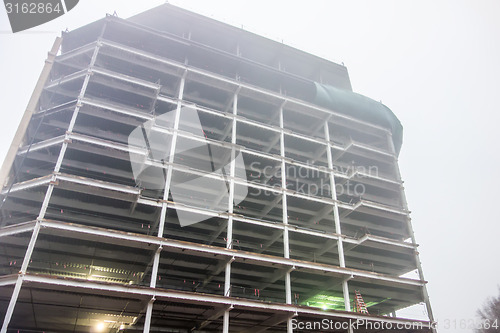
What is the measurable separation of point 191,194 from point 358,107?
19.3 meters

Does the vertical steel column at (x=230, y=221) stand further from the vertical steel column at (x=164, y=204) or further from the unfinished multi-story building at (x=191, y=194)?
the vertical steel column at (x=164, y=204)

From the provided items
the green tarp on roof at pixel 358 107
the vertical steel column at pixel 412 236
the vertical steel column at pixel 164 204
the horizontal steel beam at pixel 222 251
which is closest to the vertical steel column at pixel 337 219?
the horizontal steel beam at pixel 222 251

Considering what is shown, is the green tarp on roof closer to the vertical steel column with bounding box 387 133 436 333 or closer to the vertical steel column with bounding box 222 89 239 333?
the vertical steel column with bounding box 387 133 436 333

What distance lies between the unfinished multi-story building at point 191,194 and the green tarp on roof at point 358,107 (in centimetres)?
22

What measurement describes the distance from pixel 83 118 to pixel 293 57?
24560 millimetres

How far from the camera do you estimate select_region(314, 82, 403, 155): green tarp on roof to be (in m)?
37.7

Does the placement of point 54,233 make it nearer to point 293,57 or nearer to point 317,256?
point 317,256

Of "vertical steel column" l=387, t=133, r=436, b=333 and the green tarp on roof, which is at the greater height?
the green tarp on roof

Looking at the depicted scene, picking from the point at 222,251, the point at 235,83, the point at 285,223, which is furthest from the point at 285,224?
the point at 235,83

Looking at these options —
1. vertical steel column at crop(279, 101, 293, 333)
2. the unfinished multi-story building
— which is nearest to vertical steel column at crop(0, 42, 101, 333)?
the unfinished multi-story building

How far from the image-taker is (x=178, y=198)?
100 feet

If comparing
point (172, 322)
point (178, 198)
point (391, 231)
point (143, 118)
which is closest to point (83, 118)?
point (143, 118)

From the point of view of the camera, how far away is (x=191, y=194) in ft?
104

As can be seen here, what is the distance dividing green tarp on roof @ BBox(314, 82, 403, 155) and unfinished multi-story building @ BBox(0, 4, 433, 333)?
8.6 inches
